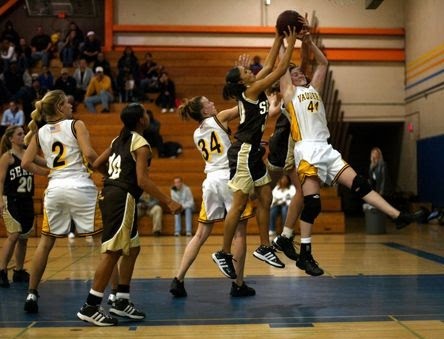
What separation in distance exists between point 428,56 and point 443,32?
3.89ft

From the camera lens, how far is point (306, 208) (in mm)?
5863

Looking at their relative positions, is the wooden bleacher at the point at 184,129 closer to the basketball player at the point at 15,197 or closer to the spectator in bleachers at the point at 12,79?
the spectator in bleachers at the point at 12,79

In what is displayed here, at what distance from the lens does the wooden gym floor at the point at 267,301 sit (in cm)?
466

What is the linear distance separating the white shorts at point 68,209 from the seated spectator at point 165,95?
504 inches

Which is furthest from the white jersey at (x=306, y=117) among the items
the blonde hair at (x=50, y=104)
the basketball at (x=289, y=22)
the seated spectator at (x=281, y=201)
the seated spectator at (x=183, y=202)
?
the seated spectator at (x=183, y=202)

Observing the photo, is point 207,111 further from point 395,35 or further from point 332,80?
point 395,35

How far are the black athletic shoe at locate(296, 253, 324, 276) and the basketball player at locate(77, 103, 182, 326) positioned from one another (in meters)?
1.39

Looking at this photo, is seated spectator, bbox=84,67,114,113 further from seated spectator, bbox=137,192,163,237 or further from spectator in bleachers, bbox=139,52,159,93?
seated spectator, bbox=137,192,163,237

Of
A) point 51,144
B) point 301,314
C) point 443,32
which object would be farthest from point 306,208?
point 443,32

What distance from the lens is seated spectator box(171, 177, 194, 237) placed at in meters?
13.8

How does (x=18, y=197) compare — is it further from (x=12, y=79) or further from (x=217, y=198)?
(x=12, y=79)

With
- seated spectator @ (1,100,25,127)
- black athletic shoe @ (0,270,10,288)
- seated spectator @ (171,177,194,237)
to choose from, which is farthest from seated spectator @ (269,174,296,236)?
black athletic shoe @ (0,270,10,288)

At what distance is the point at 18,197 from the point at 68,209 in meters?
2.13

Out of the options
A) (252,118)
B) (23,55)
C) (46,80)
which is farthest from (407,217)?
(23,55)
